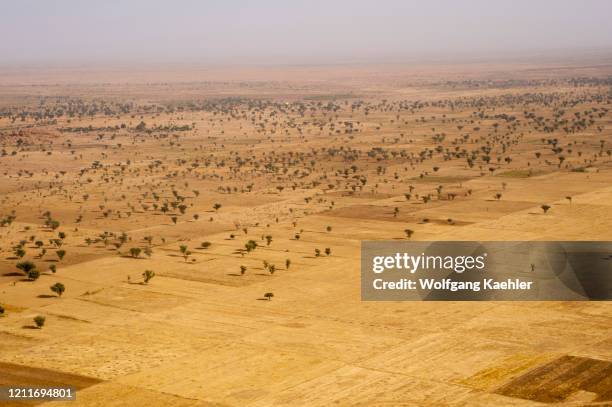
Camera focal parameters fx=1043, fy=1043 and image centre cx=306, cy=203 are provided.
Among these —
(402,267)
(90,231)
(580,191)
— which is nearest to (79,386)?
(402,267)

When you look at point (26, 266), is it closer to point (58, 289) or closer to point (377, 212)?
point (58, 289)

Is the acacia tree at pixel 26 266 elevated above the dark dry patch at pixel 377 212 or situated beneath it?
elevated above

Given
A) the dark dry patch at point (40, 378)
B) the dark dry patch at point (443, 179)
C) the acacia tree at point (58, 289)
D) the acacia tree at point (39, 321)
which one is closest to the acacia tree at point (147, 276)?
the acacia tree at point (58, 289)

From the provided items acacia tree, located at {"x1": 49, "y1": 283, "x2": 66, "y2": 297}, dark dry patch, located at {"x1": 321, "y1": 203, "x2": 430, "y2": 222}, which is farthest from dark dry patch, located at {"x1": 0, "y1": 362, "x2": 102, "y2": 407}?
dark dry patch, located at {"x1": 321, "y1": 203, "x2": 430, "y2": 222}

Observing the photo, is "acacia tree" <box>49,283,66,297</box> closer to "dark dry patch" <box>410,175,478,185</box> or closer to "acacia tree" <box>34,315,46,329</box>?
"acacia tree" <box>34,315,46,329</box>

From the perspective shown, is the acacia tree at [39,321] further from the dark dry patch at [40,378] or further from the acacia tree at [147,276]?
the acacia tree at [147,276]

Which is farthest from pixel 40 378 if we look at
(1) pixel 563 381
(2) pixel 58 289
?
(1) pixel 563 381
